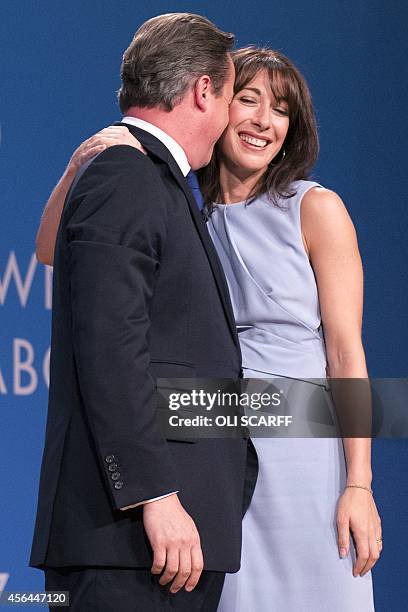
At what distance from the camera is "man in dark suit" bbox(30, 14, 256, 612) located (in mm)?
1552

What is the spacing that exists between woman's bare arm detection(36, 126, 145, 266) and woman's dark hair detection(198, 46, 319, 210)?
12.4 inches

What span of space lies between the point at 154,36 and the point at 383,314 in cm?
159

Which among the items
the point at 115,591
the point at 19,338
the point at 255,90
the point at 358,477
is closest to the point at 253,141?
the point at 255,90

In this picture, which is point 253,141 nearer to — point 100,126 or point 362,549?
point 362,549

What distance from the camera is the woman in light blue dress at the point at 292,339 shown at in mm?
1960

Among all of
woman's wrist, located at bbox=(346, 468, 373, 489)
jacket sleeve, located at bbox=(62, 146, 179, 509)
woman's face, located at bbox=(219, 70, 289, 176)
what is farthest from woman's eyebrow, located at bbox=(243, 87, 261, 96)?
woman's wrist, located at bbox=(346, 468, 373, 489)

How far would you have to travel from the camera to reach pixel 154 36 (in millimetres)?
1857

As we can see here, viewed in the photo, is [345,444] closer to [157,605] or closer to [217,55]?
[157,605]

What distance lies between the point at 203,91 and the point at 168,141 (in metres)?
0.12

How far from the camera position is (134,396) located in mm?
1552

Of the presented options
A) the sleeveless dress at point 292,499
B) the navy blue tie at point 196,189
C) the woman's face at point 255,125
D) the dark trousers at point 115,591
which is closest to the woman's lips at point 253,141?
the woman's face at point 255,125

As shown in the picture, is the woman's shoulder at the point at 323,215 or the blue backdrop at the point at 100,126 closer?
the woman's shoulder at the point at 323,215

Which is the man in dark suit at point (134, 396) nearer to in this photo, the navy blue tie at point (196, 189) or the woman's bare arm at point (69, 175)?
the woman's bare arm at point (69, 175)

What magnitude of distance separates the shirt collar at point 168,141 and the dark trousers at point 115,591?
696 mm
